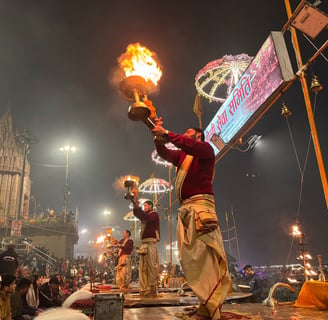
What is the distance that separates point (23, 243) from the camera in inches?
1024

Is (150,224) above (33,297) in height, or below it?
above

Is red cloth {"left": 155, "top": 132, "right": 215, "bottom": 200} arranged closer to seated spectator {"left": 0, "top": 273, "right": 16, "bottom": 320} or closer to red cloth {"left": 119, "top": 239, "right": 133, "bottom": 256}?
A: seated spectator {"left": 0, "top": 273, "right": 16, "bottom": 320}

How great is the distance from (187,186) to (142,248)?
16.4ft

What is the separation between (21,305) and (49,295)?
255cm

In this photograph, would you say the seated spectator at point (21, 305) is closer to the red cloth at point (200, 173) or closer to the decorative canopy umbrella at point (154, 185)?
the red cloth at point (200, 173)

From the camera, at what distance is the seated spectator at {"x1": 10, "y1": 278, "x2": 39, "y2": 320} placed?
233 inches

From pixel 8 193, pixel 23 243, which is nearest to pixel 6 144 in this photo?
pixel 8 193

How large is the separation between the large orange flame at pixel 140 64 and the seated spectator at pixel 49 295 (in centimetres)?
735

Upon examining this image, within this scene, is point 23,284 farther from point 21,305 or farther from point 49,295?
point 49,295

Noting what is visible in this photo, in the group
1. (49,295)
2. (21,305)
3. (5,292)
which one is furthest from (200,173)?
(49,295)

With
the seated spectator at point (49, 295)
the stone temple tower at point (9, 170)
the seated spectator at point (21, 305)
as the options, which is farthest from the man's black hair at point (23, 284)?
the stone temple tower at point (9, 170)

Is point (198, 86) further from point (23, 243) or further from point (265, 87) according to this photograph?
point (23, 243)

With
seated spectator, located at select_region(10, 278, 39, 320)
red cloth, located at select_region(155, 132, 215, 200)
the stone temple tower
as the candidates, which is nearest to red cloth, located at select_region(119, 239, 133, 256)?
seated spectator, located at select_region(10, 278, 39, 320)

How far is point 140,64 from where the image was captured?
4.31 m
